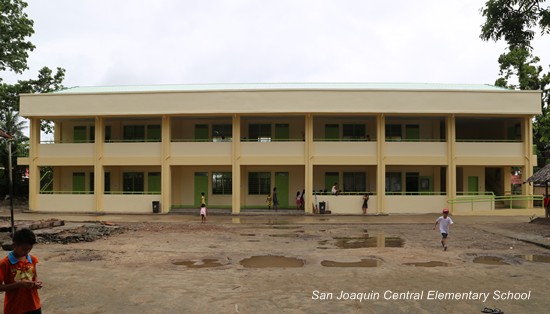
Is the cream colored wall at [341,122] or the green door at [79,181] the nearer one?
the cream colored wall at [341,122]

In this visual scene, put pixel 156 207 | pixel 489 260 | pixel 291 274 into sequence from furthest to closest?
pixel 156 207
pixel 489 260
pixel 291 274

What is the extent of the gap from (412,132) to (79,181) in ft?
71.6

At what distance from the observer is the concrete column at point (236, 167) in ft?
83.3

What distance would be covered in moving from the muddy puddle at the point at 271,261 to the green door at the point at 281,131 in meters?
16.7

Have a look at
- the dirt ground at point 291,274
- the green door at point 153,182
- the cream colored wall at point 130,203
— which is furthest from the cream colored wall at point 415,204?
the green door at point 153,182

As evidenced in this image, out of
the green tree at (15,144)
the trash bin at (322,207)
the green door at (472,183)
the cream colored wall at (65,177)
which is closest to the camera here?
the trash bin at (322,207)

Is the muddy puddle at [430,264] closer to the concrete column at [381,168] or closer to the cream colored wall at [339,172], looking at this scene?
the concrete column at [381,168]

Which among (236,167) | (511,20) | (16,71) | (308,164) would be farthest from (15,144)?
(511,20)

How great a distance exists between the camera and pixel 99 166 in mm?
26344

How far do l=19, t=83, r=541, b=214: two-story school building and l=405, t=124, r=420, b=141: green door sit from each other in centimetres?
6

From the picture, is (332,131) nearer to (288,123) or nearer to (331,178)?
(288,123)

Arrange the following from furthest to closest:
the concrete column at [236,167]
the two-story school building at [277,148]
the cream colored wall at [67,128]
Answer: the cream colored wall at [67,128]
the concrete column at [236,167]
the two-story school building at [277,148]

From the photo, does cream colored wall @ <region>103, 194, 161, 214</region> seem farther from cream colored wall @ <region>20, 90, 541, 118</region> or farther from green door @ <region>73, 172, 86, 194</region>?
cream colored wall @ <region>20, 90, 541, 118</region>

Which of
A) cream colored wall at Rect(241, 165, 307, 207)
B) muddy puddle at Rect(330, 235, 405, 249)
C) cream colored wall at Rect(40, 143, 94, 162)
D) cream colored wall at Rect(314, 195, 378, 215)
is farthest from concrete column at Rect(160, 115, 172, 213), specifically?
muddy puddle at Rect(330, 235, 405, 249)
